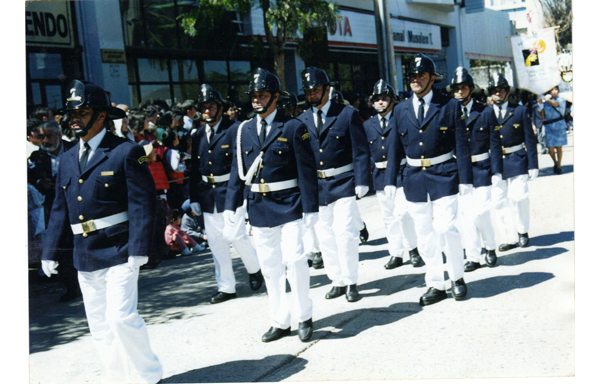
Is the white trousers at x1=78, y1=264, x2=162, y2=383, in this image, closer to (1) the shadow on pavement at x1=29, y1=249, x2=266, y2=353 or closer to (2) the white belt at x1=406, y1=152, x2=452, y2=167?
(1) the shadow on pavement at x1=29, y1=249, x2=266, y2=353

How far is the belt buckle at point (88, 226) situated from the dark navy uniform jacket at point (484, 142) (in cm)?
491

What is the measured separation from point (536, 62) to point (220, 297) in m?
4.40

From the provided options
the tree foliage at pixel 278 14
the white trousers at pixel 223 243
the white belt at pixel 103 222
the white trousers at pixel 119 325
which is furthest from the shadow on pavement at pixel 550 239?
the tree foliage at pixel 278 14

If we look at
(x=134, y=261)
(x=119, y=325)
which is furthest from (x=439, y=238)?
(x=119, y=325)

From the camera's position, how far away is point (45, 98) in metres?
11.6

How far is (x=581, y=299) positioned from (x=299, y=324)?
218cm

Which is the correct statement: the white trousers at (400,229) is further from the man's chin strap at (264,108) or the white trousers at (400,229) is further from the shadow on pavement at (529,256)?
the man's chin strap at (264,108)

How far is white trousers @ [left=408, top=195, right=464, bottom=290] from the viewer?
607 centimetres

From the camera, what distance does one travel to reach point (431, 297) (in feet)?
19.8

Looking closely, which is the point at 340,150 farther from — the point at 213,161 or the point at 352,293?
the point at 352,293

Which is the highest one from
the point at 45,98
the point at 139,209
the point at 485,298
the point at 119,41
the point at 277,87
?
the point at 119,41

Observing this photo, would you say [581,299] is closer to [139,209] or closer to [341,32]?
[139,209]

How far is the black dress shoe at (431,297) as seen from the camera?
→ 6021 mm

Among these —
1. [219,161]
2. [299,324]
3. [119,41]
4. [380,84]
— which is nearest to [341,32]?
[119,41]
